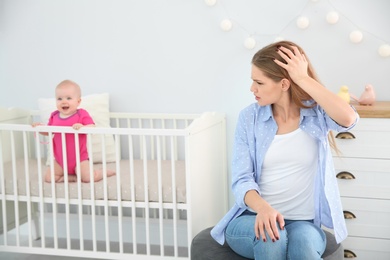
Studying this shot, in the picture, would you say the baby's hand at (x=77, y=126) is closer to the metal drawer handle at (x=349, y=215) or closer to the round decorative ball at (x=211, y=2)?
the round decorative ball at (x=211, y=2)

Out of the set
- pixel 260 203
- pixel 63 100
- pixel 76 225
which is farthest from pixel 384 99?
pixel 76 225

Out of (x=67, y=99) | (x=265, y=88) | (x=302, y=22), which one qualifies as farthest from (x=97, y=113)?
(x=265, y=88)

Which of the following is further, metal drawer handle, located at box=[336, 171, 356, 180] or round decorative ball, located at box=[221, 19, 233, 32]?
round decorative ball, located at box=[221, 19, 233, 32]

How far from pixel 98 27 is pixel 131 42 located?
8.1 inches

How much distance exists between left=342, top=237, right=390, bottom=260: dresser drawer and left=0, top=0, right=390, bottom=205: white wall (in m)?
0.71

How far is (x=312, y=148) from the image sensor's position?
229 cm

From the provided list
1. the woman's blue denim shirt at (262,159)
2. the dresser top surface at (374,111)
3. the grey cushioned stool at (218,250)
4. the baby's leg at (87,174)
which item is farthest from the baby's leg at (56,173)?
the dresser top surface at (374,111)

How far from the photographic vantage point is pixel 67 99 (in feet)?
10.2

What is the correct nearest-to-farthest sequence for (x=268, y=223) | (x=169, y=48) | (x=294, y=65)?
(x=268, y=223) → (x=294, y=65) → (x=169, y=48)

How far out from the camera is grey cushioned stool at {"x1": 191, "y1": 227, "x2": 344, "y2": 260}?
226 centimetres

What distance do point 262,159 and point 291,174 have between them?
0.37 feet

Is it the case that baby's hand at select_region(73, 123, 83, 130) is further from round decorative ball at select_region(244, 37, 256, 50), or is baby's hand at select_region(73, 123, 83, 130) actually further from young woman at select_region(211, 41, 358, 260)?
round decorative ball at select_region(244, 37, 256, 50)

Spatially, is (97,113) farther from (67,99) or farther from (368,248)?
(368,248)

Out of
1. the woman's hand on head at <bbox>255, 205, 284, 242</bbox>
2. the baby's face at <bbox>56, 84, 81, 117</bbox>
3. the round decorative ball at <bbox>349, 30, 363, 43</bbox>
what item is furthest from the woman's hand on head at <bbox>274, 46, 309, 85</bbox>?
the baby's face at <bbox>56, 84, 81, 117</bbox>
